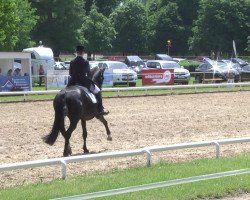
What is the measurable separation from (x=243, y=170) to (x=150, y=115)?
11650mm

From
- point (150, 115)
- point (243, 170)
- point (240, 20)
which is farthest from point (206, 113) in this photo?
point (240, 20)

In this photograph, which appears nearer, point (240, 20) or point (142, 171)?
point (142, 171)

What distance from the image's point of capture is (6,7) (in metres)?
45.8

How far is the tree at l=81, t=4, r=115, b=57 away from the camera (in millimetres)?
83500

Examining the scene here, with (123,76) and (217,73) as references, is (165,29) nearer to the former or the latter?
(217,73)

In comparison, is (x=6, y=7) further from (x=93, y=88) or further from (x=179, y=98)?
(x=93, y=88)

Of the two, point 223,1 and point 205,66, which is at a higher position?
point 223,1

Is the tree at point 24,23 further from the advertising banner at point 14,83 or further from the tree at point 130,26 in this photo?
the advertising banner at point 14,83

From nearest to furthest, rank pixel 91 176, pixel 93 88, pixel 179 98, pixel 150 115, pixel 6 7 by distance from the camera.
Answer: pixel 91 176 → pixel 93 88 → pixel 150 115 → pixel 179 98 → pixel 6 7

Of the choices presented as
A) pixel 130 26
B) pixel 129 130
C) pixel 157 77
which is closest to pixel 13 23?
pixel 157 77

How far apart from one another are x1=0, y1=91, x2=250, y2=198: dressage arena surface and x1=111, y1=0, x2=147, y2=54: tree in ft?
193

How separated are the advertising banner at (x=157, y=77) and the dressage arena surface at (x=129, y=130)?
31.1 feet

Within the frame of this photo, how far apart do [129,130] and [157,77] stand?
22.0 m

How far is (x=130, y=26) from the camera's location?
293ft
